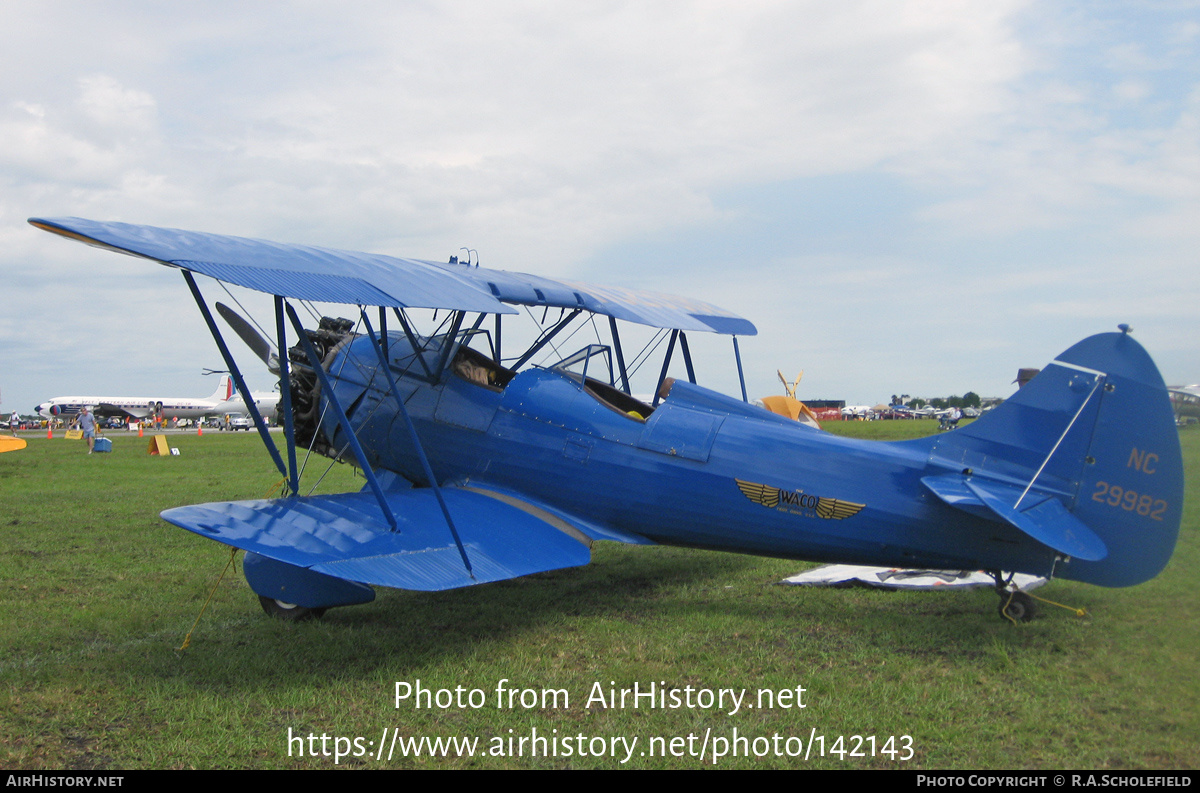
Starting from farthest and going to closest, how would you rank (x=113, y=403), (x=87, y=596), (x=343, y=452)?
(x=113, y=403), (x=343, y=452), (x=87, y=596)

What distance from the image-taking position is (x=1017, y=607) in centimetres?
503

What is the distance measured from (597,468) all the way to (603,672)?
6.12 ft

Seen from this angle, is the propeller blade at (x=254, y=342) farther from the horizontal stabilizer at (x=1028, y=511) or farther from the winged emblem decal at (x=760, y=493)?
the horizontal stabilizer at (x=1028, y=511)

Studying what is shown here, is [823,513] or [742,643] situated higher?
[823,513]

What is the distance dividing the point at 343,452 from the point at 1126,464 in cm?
559

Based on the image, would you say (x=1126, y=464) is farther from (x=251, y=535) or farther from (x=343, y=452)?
(x=343, y=452)

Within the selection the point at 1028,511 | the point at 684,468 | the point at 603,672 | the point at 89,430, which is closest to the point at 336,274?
the point at 684,468

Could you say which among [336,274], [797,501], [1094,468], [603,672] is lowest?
[603,672]

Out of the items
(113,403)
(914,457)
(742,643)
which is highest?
(914,457)

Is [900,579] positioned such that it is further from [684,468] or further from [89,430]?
[89,430]

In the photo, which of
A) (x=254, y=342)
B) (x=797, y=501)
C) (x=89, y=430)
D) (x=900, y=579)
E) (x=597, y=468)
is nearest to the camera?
(x=797, y=501)

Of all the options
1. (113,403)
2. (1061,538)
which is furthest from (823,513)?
(113,403)
